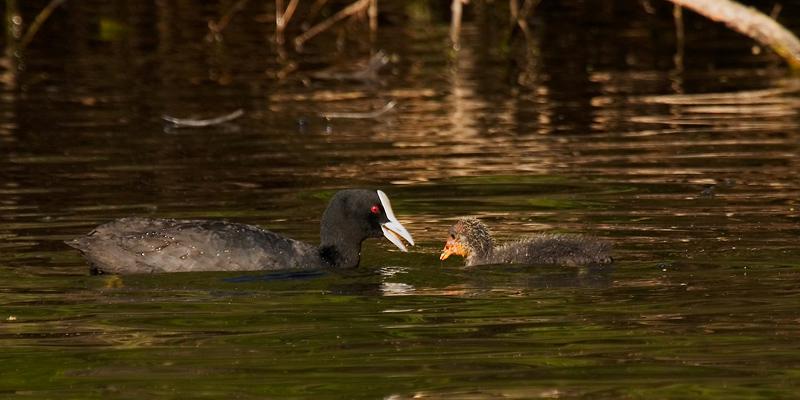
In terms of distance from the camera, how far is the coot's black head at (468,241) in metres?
11.1

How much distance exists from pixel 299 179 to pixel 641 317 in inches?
236

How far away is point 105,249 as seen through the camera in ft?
35.7

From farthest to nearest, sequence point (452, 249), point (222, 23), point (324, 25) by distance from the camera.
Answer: point (222, 23) < point (324, 25) < point (452, 249)

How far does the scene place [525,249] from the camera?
11.0 metres

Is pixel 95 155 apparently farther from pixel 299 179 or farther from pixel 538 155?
pixel 538 155

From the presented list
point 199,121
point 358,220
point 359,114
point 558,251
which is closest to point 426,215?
point 358,220

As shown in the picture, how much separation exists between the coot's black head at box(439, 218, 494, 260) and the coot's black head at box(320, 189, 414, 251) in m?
0.38

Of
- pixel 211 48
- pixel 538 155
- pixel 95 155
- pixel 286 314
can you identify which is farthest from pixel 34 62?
pixel 286 314

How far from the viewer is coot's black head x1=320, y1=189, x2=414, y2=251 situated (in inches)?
450

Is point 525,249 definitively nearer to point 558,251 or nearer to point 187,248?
point 558,251

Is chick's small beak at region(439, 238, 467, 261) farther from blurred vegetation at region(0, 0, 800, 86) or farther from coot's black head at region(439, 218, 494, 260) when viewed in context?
blurred vegetation at region(0, 0, 800, 86)

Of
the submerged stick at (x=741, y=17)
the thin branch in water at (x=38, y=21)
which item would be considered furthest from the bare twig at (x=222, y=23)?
the submerged stick at (x=741, y=17)

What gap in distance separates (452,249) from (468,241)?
12cm

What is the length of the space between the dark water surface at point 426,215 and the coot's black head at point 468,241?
140mm
